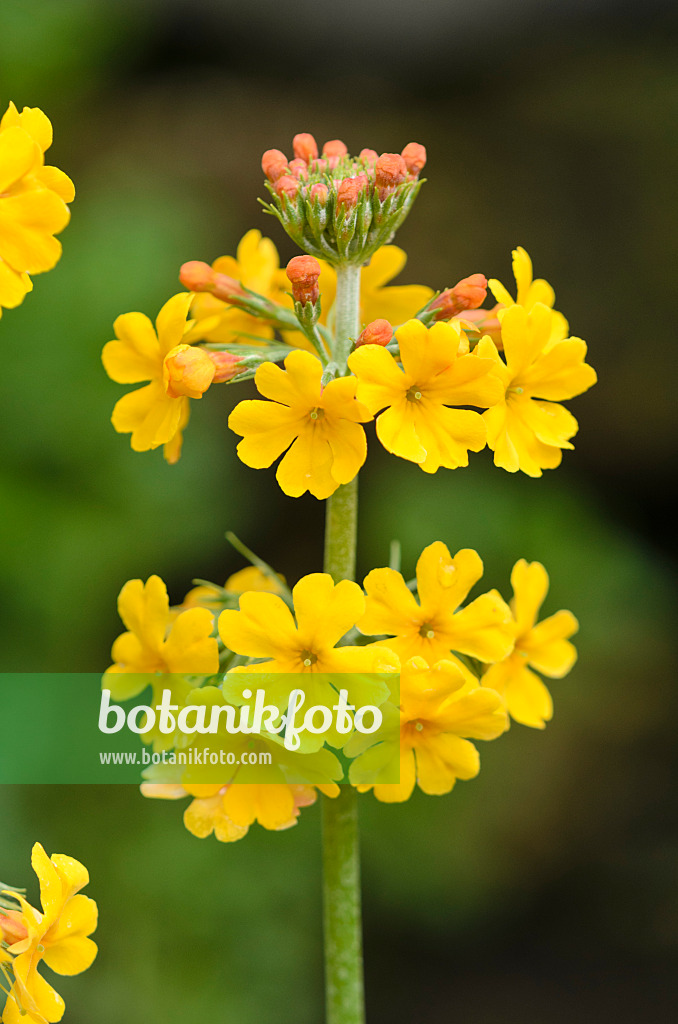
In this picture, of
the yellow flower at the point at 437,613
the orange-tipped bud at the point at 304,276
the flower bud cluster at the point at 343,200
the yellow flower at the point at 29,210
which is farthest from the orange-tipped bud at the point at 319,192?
the yellow flower at the point at 437,613

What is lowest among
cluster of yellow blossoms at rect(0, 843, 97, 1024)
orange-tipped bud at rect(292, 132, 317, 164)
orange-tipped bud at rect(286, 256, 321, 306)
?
cluster of yellow blossoms at rect(0, 843, 97, 1024)

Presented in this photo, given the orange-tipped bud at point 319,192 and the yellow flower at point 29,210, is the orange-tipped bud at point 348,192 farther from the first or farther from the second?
the yellow flower at point 29,210

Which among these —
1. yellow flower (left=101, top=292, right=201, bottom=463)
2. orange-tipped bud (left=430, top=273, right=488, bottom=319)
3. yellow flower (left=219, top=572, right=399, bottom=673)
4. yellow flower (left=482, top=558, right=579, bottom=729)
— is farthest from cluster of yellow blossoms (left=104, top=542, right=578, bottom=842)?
orange-tipped bud (left=430, top=273, right=488, bottom=319)

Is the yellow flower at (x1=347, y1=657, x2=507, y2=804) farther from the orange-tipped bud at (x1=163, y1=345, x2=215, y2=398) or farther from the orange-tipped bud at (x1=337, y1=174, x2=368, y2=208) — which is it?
the orange-tipped bud at (x1=337, y1=174, x2=368, y2=208)

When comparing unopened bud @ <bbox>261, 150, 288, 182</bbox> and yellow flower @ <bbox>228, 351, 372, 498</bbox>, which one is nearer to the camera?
yellow flower @ <bbox>228, 351, 372, 498</bbox>

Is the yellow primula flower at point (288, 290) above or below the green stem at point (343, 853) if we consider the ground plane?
above

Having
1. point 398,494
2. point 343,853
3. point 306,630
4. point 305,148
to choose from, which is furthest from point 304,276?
point 398,494
